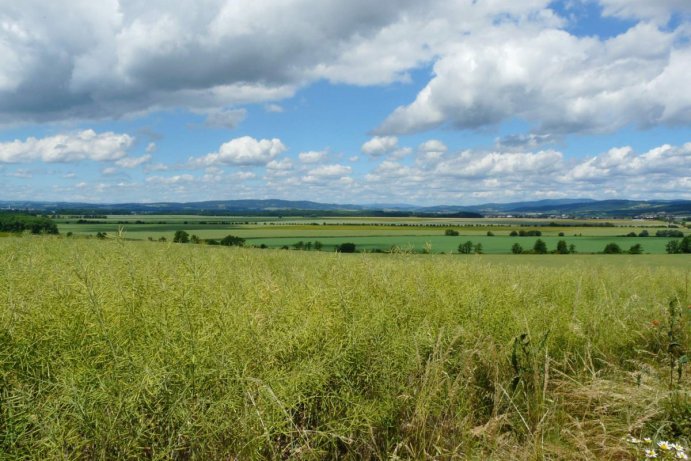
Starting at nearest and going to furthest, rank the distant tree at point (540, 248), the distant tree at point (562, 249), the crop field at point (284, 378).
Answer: the crop field at point (284, 378) → the distant tree at point (562, 249) → the distant tree at point (540, 248)

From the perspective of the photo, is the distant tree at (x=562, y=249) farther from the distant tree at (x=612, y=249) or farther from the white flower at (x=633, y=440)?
the white flower at (x=633, y=440)

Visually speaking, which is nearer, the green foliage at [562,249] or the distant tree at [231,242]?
the distant tree at [231,242]

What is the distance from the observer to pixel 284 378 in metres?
3.35

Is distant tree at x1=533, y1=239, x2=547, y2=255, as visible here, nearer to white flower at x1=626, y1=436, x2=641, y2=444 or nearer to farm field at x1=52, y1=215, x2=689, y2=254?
farm field at x1=52, y1=215, x2=689, y2=254

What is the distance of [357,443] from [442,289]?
3.49 metres

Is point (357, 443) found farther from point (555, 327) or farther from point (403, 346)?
point (555, 327)

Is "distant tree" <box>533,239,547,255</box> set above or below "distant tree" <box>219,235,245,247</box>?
below

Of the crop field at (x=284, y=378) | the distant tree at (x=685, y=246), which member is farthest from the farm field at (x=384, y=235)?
the crop field at (x=284, y=378)

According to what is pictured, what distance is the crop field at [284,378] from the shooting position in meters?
2.88

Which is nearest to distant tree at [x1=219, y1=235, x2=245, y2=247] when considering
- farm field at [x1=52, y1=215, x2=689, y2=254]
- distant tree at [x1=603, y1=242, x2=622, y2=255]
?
farm field at [x1=52, y1=215, x2=689, y2=254]

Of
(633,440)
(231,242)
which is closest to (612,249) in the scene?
(231,242)

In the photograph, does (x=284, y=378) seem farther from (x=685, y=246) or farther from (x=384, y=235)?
(x=384, y=235)

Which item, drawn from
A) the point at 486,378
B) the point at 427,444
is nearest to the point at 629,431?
the point at 486,378

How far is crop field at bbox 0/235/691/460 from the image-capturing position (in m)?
2.88
